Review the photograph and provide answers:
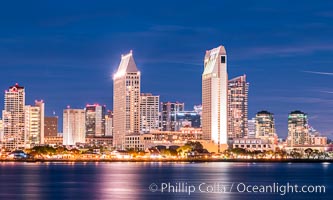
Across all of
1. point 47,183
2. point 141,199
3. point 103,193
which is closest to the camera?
point 141,199

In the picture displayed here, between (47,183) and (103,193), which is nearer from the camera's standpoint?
(103,193)

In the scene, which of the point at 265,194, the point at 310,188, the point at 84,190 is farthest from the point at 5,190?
the point at 310,188

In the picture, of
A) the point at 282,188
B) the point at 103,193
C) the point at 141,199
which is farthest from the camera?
the point at 282,188

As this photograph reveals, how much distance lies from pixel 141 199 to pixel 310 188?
29476 millimetres

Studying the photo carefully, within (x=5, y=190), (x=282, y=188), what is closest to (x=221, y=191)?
(x=282, y=188)

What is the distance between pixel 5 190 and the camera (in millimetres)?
107000

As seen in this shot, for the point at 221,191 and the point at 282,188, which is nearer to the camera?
the point at 221,191

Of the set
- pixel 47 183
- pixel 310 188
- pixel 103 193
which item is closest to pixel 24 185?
pixel 47 183

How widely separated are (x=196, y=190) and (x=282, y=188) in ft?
46.5

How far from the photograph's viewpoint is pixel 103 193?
103500 mm

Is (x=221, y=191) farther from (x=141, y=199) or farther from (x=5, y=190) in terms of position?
(x=5, y=190)

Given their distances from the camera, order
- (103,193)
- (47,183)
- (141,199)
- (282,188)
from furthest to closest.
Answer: (47,183) < (282,188) < (103,193) < (141,199)

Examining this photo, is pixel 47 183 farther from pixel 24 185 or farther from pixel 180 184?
pixel 180 184

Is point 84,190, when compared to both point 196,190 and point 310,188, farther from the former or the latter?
point 310,188
